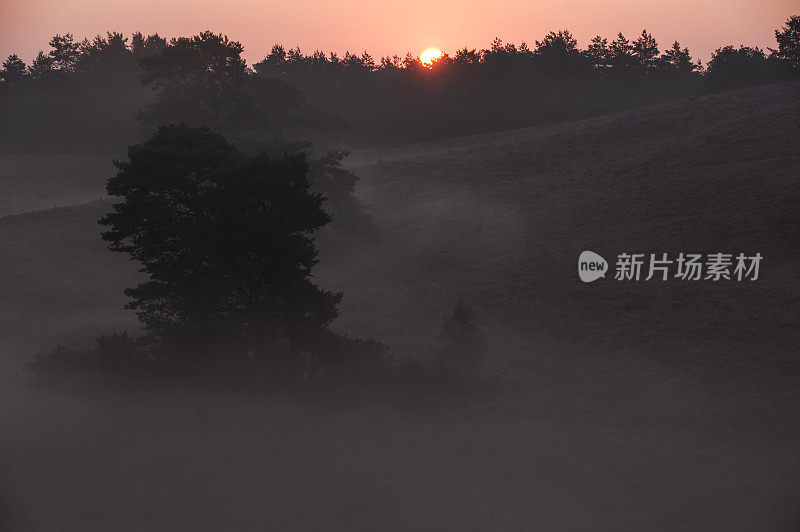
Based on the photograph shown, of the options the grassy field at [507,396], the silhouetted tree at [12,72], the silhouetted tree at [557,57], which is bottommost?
the grassy field at [507,396]

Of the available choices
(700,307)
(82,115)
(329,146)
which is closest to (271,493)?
(700,307)

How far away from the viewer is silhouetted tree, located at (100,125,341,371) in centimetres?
2648

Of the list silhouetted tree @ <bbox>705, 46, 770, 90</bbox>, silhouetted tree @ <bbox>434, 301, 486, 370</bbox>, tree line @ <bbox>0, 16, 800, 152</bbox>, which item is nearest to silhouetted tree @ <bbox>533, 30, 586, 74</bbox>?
tree line @ <bbox>0, 16, 800, 152</bbox>

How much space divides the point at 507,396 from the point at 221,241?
496 inches

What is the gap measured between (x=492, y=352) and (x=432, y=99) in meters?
82.4

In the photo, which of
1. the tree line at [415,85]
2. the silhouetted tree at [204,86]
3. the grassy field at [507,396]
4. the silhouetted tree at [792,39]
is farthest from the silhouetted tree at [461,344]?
the silhouetted tree at [792,39]

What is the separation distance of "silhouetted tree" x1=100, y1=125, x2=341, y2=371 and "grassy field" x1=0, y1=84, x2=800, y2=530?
2.78m

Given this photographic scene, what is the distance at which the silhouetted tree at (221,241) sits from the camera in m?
26.5

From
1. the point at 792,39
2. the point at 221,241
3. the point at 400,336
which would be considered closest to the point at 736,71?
the point at 792,39

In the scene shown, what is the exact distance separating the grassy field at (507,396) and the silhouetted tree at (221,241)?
2780mm

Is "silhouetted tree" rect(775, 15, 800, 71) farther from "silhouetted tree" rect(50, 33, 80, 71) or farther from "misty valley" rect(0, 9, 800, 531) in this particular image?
"silhouetted tree" rect(50, 33, 80, 71)

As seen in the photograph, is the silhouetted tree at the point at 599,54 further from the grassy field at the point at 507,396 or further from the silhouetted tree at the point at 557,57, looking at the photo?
the grassy field at the point at 507,396

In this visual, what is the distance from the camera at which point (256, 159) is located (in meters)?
26.4

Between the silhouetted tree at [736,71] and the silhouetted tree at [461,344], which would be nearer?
the silhouetted tree at [461,344]
